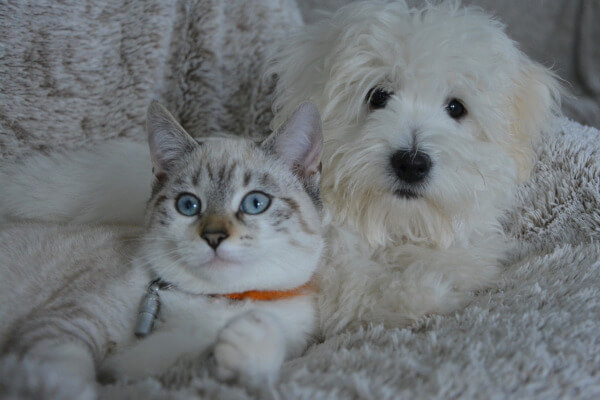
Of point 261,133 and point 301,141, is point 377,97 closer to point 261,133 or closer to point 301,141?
point 301,141

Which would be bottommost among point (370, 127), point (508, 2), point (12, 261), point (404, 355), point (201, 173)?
point (12, 261)

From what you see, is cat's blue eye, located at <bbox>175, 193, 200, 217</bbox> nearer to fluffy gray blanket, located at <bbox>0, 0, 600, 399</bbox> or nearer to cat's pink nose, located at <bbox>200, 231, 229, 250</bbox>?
cat's pink nose, located at <bbox>200, 231, 229, 250</bbox>

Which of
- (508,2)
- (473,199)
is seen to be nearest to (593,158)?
(473,199)

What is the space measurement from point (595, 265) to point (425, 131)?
441 millimetres

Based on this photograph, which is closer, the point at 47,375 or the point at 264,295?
the point at 47,375

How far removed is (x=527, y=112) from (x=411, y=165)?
0.42 meters

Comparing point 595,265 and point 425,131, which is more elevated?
point 425,131

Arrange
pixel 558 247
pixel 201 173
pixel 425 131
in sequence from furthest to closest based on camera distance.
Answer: pixel 558 247, pixel 425 131, pixel 201 173

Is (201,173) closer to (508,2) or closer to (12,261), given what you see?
(12,261)

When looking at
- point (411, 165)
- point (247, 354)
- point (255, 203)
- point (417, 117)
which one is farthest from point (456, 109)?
point (247, 354)

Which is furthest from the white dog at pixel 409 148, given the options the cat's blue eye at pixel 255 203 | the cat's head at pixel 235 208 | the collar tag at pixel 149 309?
the collar tag at pixel 149 309

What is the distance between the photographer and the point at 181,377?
77 cm

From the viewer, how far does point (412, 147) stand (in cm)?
107

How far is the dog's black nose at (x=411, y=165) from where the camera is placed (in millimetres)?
1049
